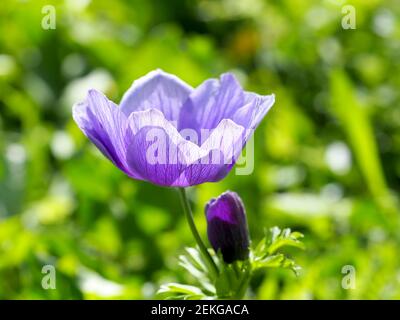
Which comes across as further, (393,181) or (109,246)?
(393,181)

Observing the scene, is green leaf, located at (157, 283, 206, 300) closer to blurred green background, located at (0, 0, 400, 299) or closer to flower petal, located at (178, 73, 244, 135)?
flower petal, located at (178, 73, 244, 135)

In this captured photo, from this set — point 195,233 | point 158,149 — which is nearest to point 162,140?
point 158,149

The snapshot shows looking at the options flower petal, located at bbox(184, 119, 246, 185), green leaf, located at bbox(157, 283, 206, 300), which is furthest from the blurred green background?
flower petal, located at bbox(184, 119, 246, 185)

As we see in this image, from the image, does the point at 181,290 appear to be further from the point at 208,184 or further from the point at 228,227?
the point at 208,184
